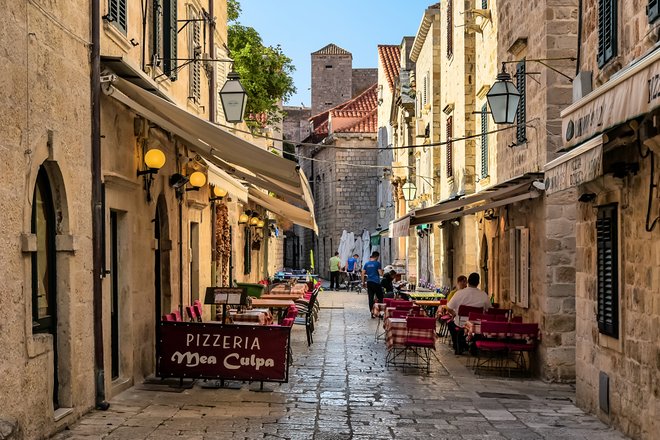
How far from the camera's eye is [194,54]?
696 inches

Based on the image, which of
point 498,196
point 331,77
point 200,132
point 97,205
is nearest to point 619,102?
point 200,132

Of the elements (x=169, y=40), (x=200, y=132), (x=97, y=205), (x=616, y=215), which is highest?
(x=169, y=40)

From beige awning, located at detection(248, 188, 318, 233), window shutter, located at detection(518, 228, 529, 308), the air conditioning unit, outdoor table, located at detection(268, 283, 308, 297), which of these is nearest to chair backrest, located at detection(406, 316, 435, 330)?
window shutter, located at detection(518, 228, 529, 308)

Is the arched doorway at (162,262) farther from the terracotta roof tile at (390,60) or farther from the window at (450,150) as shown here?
the terracotta roof tile at (390,60)

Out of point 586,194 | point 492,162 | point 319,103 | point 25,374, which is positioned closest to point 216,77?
point 492,162

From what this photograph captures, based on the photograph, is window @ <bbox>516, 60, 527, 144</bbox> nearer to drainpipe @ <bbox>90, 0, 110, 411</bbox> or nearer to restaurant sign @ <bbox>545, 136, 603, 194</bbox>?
restaurant sign @ <bbox>545, 136, 603, 194</bbox>

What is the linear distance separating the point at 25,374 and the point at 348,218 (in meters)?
48.2

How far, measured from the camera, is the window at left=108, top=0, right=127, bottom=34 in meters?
10.8

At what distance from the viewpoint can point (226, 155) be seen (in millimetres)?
11633

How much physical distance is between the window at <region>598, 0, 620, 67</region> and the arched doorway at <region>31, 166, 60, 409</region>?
603 cm

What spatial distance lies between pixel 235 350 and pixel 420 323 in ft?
12.7

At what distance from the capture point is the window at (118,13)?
35.4 ft

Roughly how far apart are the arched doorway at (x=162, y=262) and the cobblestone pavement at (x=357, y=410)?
7.60ft

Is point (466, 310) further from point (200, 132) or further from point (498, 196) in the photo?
point (200, 132)
